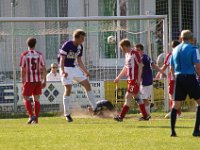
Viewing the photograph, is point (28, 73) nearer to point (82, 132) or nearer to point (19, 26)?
point (82, 132)

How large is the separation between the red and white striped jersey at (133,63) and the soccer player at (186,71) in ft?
12.7

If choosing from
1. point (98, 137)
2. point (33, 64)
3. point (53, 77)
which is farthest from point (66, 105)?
point (53, 77)

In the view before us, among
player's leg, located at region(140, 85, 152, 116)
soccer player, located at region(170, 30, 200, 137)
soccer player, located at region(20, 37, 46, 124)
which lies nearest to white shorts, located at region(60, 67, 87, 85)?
soccer player, located at region(20, 37, 46, 124)

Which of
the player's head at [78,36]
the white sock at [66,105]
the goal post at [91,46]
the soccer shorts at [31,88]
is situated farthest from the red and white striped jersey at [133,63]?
the goal post at [91,46]

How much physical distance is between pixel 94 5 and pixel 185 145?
19.5m

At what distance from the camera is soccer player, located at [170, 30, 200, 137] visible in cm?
1202

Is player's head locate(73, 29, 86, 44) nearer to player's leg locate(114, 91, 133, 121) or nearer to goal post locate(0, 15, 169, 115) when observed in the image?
player's leg locate(114, 91, 133, 121)

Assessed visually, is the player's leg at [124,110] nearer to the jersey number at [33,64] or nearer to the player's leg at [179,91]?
the jersey number at [33,64]

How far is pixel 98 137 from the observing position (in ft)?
38.8

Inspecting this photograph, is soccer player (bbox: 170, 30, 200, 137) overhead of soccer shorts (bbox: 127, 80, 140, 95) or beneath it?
overhead

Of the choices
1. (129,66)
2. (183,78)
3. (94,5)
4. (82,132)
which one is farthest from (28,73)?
(94,5)

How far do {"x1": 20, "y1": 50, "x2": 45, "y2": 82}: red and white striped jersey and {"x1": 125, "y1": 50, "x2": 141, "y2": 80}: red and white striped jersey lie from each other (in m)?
2.03

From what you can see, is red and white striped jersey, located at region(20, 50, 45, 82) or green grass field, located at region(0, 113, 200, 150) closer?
green grass field, located at region(0, 113, 200, 150)

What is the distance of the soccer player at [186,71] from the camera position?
12.0m
